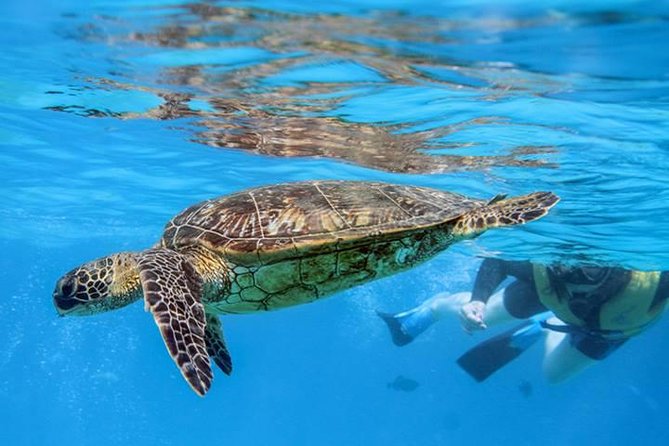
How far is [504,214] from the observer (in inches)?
240

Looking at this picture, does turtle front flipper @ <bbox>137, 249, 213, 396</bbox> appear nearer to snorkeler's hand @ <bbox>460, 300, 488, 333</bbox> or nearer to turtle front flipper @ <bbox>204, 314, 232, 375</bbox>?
turtle front flipper @ <bbox>204, 314, 232, 375</bbox>

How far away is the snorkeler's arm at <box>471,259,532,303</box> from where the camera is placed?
15.6 metres

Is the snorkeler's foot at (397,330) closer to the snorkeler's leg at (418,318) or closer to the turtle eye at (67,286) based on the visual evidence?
the snorkeler's leg at (418,318)

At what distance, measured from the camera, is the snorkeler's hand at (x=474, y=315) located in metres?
14.8

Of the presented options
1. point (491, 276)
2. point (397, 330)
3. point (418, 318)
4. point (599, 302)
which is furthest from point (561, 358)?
point (397, 330)

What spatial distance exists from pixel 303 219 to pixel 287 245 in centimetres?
41

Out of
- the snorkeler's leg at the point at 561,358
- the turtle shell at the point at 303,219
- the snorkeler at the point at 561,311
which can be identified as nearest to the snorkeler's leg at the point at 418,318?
the snorkeler at the point at 561,311

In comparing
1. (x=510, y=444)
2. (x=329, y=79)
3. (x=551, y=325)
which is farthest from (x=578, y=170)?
(x=510, y=444)

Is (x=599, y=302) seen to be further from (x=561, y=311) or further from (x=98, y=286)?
(x=98, y=286)

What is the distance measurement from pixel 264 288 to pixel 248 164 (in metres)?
9.32

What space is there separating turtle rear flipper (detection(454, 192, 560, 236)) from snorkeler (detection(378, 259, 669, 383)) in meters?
8.98

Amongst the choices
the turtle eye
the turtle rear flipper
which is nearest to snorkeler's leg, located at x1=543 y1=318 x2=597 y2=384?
the turtle rear flipper

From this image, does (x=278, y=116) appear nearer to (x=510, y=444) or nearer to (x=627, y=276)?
(x=627, y=276)

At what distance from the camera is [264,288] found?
6.05m
